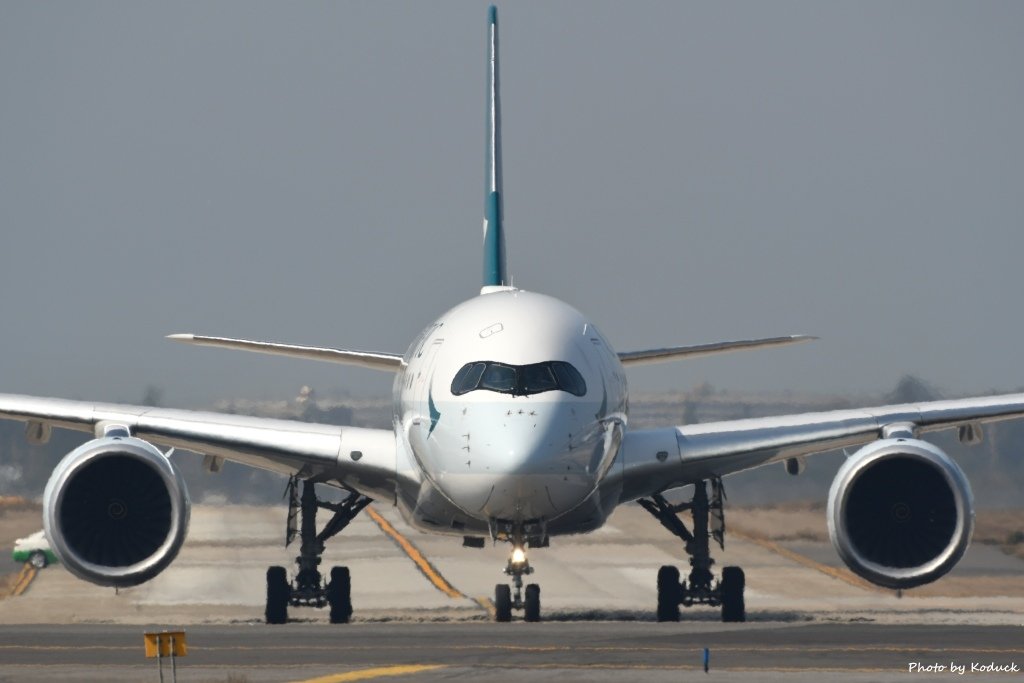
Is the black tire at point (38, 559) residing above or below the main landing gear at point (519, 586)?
above

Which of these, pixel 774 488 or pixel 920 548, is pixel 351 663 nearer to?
pixel 920 548

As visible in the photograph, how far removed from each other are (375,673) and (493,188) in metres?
15.1

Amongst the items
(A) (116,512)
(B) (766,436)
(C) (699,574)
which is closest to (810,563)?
(C) (699,574)

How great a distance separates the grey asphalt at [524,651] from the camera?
811 inches

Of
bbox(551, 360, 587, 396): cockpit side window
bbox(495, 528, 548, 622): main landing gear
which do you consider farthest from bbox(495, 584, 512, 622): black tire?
bbox(551, 360, 587, 396): cockpit side window

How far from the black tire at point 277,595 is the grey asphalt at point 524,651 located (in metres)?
1.55

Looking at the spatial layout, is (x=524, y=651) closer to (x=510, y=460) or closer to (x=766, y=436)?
(x=510, y=460)

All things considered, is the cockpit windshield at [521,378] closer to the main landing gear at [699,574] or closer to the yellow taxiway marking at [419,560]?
the main landing gear at [699,574]

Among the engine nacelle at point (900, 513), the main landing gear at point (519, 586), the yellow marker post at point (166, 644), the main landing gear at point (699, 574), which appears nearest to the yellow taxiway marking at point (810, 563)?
the main landing gear at point (699, 574)

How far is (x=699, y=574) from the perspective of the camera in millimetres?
29953

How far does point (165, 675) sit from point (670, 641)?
671 centimetres

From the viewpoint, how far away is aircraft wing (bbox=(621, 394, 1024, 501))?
2764 cm

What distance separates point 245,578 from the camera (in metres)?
36.4

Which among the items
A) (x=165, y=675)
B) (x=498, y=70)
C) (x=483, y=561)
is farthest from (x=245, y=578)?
(x=165, y=675)
